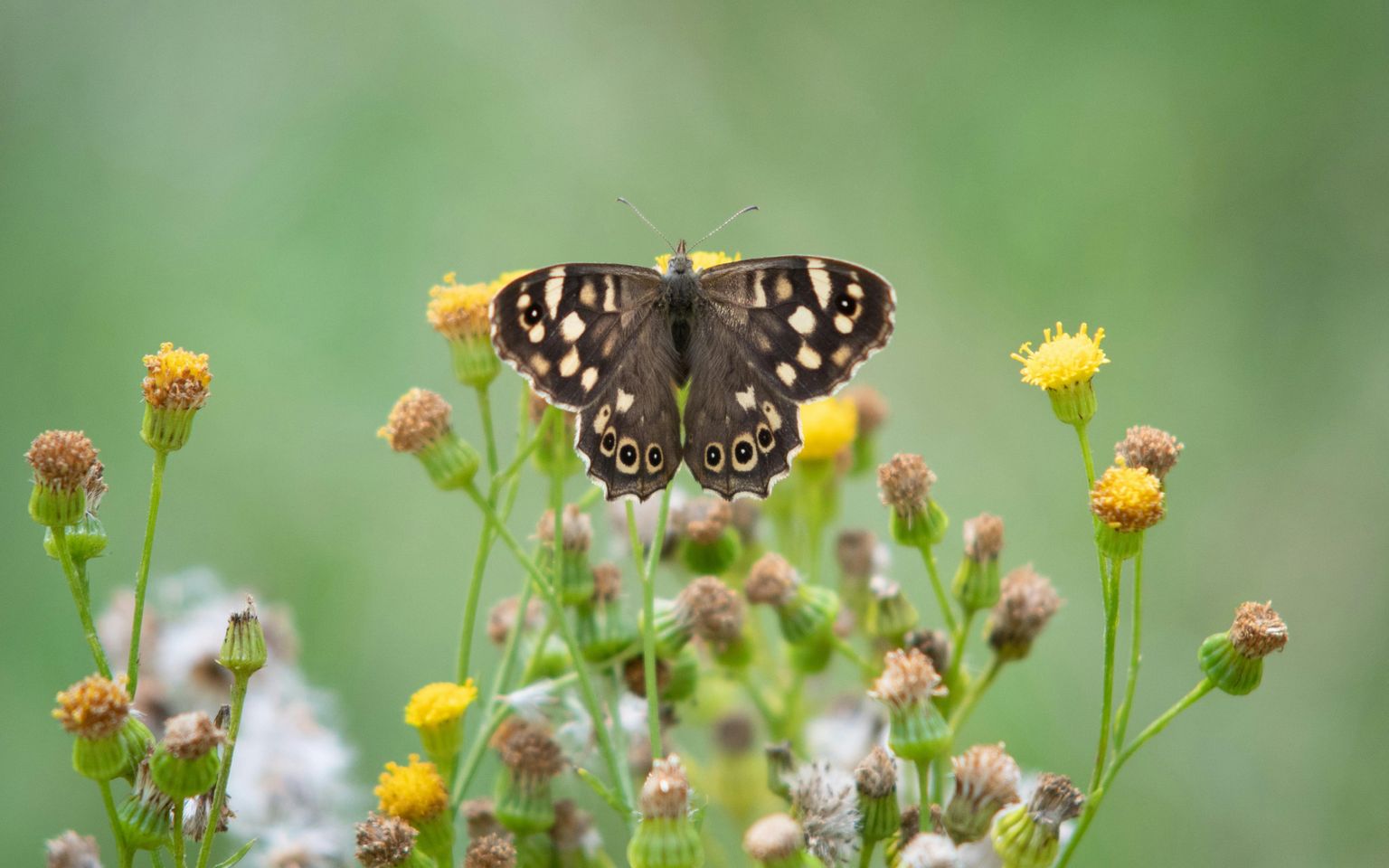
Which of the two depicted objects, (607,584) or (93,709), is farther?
(607,584)

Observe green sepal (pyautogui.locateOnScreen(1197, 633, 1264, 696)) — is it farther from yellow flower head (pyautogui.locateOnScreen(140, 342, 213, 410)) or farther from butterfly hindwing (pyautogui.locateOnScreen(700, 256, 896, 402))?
yellow flower head (pyautogui.locateOnScreen(140, 342, 213, 410))

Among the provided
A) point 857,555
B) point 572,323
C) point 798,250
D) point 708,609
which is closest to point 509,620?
point 708,609

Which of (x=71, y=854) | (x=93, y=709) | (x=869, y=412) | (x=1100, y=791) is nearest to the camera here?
(x=93, y=709)

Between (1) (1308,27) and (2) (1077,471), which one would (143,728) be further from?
(1) (1308,27)

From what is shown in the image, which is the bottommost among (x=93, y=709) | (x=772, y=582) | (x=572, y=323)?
(x=93, y=709)

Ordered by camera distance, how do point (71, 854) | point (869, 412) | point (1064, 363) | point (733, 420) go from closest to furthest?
point (71, 854) → point (1064, 363) → point (733, 420) → point (869, 412)

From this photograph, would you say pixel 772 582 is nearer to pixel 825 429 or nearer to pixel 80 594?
pixel 825 429

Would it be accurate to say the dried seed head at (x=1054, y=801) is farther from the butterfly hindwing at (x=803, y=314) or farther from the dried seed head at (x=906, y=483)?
the butterfly hindwing at (x=803, y=314)
